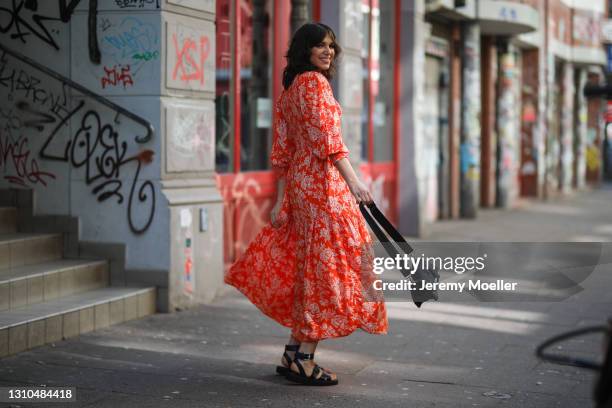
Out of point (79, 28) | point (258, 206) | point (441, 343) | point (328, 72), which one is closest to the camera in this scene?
point (328, 72)

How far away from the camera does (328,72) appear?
5.57m

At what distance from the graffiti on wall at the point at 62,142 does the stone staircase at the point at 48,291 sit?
11.8 inches

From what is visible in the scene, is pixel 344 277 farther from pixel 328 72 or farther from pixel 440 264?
pixel 328 72

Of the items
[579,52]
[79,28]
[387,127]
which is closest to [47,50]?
[79,28]

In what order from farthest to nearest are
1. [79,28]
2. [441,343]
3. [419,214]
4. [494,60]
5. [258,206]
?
1. [494,60]
2. [419,214]
3. [258,206]
4. [79,28]
5. [441,343]

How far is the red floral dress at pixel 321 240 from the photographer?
5402 mm

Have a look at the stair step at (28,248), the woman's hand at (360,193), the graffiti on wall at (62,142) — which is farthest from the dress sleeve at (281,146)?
the stair step at (28,248)

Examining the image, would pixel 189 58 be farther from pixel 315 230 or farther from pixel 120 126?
pixel 315 230

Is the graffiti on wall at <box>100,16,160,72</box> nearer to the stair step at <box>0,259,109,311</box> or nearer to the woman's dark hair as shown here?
the stair step at <box>0,259,109,311</box>

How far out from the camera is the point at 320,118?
5375 mm

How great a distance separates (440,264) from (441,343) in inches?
76.7

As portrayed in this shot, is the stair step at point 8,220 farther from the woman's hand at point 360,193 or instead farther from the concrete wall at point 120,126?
the woman's hand at point 360,193

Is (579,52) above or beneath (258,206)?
above

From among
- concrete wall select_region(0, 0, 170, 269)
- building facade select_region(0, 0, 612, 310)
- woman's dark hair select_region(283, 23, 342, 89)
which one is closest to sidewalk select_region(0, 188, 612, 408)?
building facade select_region(0, 0, 612, 310)
